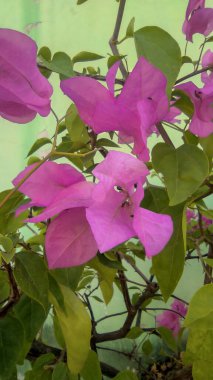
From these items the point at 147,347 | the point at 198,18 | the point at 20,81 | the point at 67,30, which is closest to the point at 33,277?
the point at 20,81

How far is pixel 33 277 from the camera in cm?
36

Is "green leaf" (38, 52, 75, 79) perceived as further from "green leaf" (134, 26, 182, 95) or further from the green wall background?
the green wall background

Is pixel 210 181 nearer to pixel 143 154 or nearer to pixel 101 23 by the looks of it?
pixel 143 154

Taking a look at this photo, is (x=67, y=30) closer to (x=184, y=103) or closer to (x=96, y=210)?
(x=184, y=103)

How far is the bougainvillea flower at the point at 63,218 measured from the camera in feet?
0.92

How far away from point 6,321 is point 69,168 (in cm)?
24

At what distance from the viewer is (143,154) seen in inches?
11.3

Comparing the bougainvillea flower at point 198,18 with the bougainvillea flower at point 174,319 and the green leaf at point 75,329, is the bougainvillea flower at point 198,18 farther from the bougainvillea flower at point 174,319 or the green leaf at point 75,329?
the bougainvillea flower at point 174,319

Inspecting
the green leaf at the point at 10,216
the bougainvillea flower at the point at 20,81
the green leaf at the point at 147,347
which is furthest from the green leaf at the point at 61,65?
the green leaf at the point at 147,347

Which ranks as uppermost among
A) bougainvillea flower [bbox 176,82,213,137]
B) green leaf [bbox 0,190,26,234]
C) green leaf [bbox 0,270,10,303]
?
bougainvillea flower [bbox 176,82,213,137]

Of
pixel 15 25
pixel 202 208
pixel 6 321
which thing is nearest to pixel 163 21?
pixel 15 25

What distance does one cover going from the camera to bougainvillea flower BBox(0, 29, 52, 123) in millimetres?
257

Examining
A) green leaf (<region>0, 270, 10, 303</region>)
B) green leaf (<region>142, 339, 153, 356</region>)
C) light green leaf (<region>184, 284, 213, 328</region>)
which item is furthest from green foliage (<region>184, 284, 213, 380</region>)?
green leaf (<region>142, 339, 153, 356</region>)

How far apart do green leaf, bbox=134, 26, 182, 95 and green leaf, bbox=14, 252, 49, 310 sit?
0.18 metres
